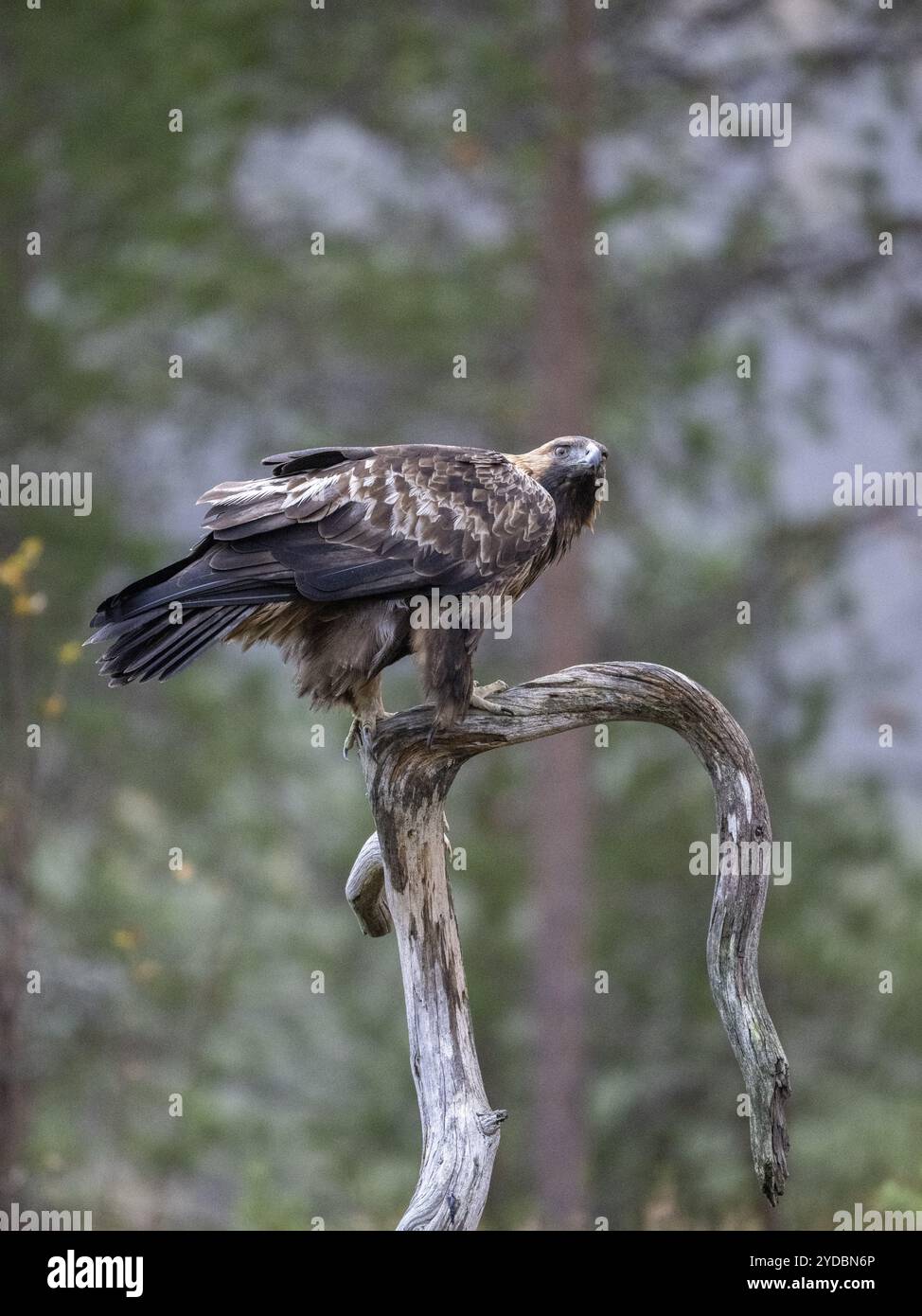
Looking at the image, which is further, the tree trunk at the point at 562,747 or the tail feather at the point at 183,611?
the tree trunk at the point at 562,747

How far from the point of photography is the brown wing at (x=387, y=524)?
4.90 metres

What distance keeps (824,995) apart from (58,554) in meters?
6.51

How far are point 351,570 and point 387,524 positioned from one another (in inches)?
8.6

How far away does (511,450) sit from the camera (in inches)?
456

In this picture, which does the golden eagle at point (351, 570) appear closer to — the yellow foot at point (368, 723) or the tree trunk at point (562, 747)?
the yellow foot at point (368, 723)

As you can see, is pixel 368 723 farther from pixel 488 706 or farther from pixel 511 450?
pixel 511 450

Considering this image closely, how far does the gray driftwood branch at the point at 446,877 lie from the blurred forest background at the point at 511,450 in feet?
18.2

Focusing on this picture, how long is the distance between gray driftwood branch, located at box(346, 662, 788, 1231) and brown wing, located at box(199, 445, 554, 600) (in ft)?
1.44

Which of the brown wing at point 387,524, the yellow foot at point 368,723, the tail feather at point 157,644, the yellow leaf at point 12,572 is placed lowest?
the yellow foot at point 368,723

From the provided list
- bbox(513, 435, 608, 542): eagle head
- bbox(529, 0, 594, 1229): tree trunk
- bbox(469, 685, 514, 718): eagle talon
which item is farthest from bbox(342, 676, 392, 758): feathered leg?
bbox(529, 0, 594, 1229): tree trunk

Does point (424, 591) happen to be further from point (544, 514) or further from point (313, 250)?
point (313, 250)

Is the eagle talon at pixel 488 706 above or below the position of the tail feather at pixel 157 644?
below

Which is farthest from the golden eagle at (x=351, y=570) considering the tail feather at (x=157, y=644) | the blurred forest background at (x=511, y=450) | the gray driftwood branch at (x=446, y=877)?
the blurred forest background at (x=511, y=450)

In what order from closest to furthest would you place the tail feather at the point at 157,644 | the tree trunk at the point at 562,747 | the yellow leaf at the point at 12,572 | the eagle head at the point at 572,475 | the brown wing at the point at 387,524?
the tail feather at the point at 157,644
the brown wing at the point at 387,524
the eagle head at the point at 572,475
the yellow leaf at the point at 12,572
the tree trunk at the point at 562,747
